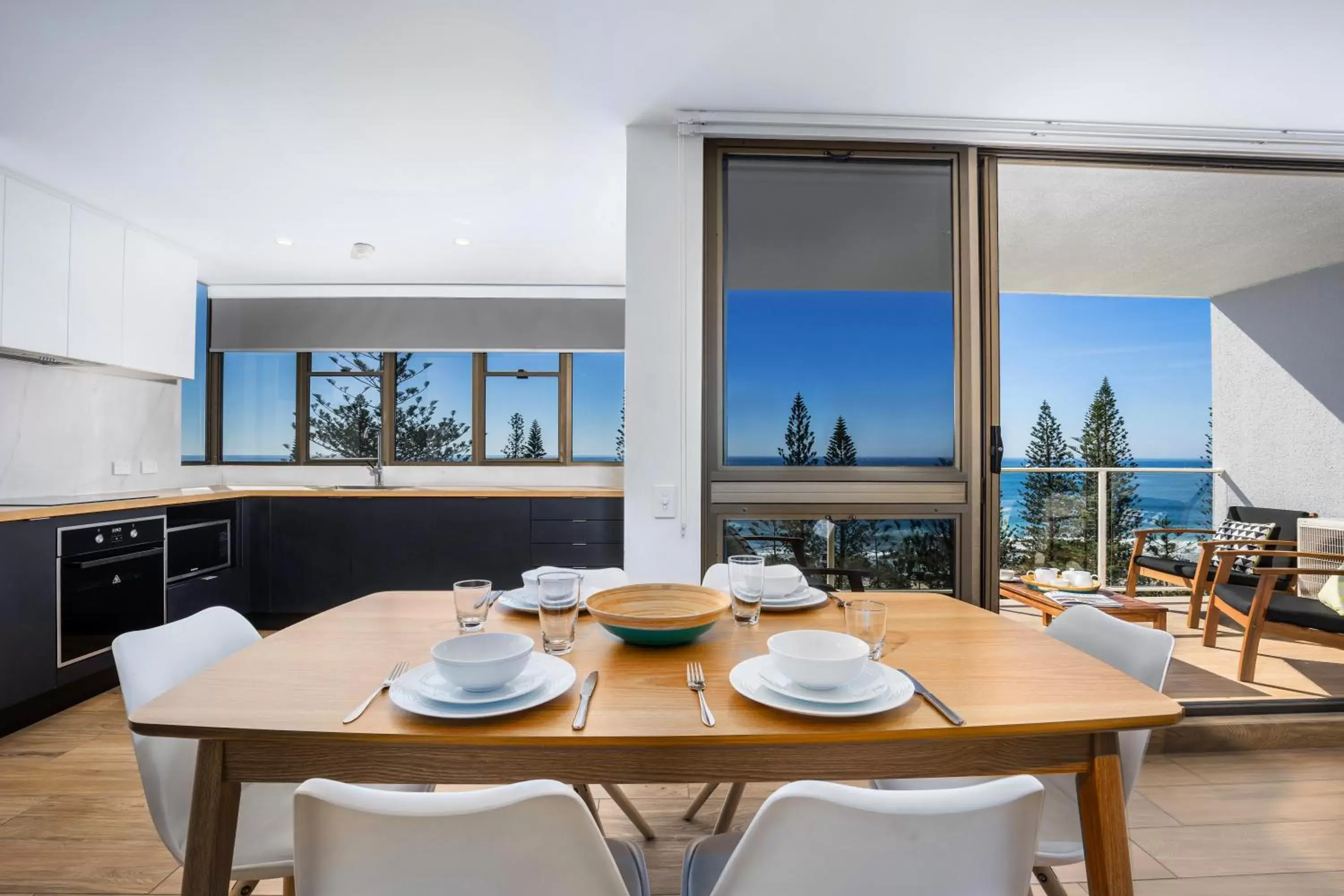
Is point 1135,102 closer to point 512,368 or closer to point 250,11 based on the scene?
point 250,11

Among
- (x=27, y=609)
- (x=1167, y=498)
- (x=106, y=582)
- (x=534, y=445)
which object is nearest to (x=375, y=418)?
(x=534, y=445)

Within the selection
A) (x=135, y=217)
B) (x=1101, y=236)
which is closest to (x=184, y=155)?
(x=135, y=217)

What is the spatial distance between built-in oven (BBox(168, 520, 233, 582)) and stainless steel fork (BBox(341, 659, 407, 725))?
334 cm

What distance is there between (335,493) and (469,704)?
3.82m

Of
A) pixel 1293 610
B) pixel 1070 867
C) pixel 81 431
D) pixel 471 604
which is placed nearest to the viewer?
pixel 471 604

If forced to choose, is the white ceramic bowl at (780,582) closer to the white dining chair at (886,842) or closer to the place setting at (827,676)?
the place setting at (827,676)

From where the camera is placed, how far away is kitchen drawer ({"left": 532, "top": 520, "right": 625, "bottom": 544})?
438 cm

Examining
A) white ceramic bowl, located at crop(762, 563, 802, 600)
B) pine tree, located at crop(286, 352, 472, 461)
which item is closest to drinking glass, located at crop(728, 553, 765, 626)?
white ceramic bowl, located at crop(762, 563, 802, 600)

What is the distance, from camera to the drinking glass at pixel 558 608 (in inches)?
50.4

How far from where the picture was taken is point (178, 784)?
4.20 ft

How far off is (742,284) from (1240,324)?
4.80m

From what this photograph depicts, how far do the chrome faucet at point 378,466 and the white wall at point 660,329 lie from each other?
2875 mm

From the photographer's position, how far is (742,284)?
2.81 m

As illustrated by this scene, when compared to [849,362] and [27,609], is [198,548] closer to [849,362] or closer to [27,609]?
[27,609]
